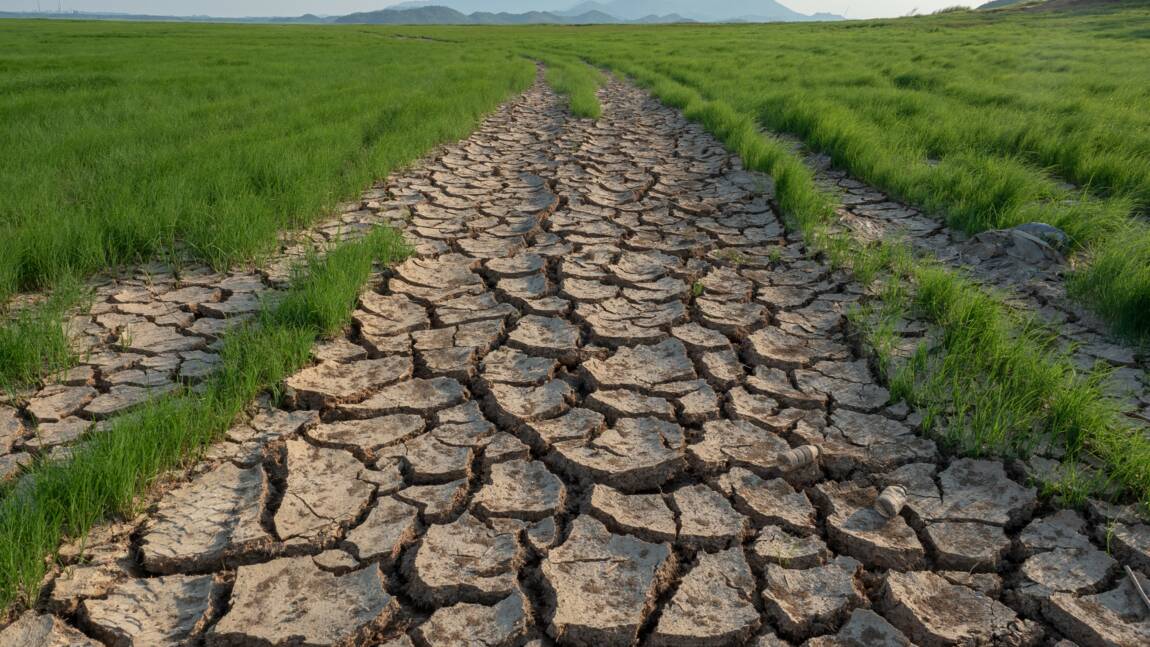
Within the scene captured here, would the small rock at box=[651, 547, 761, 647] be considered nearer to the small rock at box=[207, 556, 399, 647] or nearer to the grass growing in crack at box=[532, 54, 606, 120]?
the small rock at box=[207, 556, 399, 647]

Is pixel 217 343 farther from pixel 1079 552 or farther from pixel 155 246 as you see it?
pixel 1079 552

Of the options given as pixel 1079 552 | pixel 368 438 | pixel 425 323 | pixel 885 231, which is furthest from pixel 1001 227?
pixel 368 438

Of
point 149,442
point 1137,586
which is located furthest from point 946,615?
point 149,442

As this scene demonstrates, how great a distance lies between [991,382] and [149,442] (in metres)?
2.38

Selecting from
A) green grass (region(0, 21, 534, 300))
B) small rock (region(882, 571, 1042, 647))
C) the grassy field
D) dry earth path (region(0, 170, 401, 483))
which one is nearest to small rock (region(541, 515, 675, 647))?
small rock (region(882, 571, 1042, 647))

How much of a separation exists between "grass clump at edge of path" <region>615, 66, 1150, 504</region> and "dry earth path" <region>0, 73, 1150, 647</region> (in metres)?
0.09

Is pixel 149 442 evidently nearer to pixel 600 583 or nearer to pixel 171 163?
pixel 600 583

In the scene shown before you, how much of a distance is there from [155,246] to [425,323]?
141cm

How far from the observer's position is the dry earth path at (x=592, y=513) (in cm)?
141

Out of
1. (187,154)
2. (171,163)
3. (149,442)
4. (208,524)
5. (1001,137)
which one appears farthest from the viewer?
(1001,137)

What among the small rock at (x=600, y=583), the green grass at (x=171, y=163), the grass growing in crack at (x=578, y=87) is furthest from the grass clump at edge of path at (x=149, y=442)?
the grass growing in crack at (x=578, y=87)

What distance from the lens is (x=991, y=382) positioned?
215cm

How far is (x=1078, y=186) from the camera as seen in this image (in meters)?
4.49

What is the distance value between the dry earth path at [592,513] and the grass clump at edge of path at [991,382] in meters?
0.09
